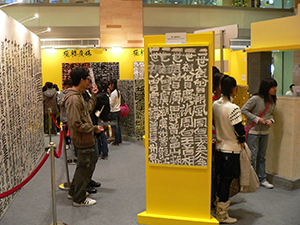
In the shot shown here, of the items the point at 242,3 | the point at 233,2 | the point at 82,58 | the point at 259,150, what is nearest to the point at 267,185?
the point at 259,150

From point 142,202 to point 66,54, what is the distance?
28.8 ft

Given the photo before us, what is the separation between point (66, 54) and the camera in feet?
38.8

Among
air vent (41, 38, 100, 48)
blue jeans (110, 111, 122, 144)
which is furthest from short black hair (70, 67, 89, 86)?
air vent (41, 38, 100, 48)

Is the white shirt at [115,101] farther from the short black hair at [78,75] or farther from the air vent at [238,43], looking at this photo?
the air vent at [238,43]

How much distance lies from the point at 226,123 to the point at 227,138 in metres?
0.17

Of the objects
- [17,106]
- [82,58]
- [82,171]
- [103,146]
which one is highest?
[82,58]

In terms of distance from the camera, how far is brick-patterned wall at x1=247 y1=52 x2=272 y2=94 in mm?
6816

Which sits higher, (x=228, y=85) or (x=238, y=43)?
(x=238, y=43)

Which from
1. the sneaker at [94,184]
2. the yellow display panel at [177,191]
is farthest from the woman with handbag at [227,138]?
the sneaker at [94,184]

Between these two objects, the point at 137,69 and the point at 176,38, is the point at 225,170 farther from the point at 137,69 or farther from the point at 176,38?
the point at 137,69

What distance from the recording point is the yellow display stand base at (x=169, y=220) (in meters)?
3.38

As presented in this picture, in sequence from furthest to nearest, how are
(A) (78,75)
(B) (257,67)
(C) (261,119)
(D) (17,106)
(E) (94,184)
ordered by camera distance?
(B) (257,67)
(E) (94,184)
(D) (17,106)
(C) (261,119)
(A) (78,75)

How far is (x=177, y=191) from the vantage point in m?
3.43

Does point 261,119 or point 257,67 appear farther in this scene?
point 257,67
